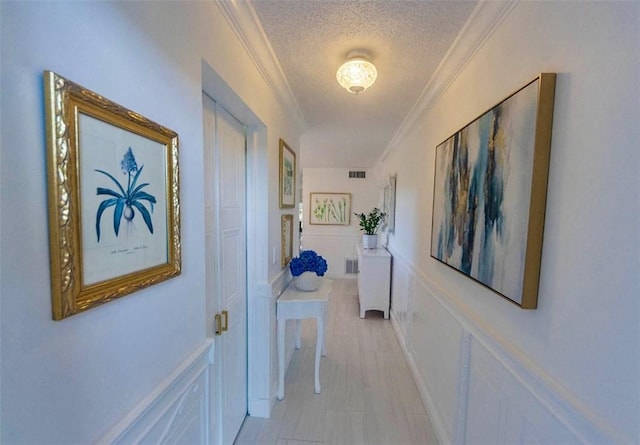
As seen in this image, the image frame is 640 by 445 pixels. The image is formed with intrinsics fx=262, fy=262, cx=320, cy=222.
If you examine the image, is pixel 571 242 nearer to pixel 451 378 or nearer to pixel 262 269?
pixel 451 378

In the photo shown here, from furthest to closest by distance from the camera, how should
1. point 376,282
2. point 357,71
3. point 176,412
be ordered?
point 376,282
point 357,71
point 176,412

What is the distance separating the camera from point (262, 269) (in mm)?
1863

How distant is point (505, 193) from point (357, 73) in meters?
1.08

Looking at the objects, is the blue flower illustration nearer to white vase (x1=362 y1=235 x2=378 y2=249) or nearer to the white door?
the white door

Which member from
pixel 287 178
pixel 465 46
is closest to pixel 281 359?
pixel 287 178

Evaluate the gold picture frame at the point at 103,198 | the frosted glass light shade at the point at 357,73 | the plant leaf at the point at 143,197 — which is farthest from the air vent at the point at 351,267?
the plant leaf at the point at 143,197

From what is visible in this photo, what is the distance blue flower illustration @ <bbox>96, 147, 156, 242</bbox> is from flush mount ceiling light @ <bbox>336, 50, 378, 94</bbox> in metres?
1.33

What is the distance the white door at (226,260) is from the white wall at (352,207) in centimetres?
400

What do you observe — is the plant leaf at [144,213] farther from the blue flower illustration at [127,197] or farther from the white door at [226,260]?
the white door at [226,260]

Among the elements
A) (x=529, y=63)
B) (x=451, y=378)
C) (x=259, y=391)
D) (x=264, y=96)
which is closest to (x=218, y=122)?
(x=264, y=96)

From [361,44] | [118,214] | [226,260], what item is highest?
[361,44]

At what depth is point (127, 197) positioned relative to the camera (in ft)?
2.11

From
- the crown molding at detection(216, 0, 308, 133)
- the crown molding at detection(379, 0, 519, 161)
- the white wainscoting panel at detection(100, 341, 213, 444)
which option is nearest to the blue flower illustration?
the white wainscoting panel at detection(100, 341, 213, 444)

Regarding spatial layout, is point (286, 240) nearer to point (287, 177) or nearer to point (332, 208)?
point (287, 177)
